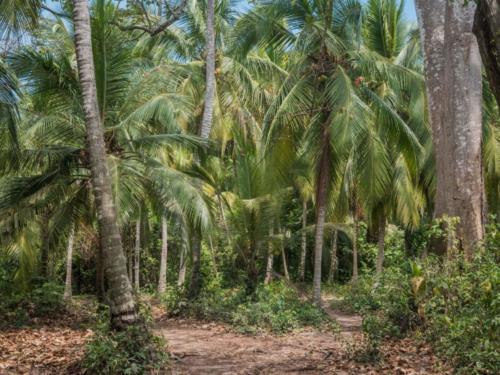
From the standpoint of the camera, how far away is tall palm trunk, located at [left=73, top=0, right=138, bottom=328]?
273 inches

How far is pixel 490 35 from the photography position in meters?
3.25

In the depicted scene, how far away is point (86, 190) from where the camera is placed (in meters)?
10.9

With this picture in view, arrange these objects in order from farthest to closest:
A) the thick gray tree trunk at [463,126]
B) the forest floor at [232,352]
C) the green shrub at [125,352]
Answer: the thick gray tree trunk at [463,126], the forest floor at [232,352], the green shrub at [125,352]

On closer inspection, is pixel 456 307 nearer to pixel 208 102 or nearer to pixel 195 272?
pixel 195 272

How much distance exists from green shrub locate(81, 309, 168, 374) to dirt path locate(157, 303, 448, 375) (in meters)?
0.52

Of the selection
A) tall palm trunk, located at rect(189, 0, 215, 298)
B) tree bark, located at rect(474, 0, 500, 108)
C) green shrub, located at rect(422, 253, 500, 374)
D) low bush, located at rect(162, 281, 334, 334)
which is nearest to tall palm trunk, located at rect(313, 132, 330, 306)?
low bush, located at rect(162, 281, 334, 334)

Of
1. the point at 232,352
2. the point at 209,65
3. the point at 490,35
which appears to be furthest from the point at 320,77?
the point at 490,35

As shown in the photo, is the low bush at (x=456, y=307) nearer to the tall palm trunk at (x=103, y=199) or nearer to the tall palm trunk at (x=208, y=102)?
the tall palm trunk at (x=103, y=199)

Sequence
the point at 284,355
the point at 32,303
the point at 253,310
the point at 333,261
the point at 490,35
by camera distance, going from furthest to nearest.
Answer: the point at 333,261, the point at 32,303, the point at 253,310, the point at 284,355, the point at 490,35

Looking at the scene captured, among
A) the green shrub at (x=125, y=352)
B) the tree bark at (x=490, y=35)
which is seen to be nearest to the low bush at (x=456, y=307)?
the tree bark at (x=490, y=35)

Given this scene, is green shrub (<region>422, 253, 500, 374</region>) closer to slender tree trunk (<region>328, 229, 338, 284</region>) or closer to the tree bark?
the tree bark

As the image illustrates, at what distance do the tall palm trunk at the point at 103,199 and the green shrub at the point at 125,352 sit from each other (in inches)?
7.2

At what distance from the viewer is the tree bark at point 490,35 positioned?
126 inches

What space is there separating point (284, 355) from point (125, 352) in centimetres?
279
